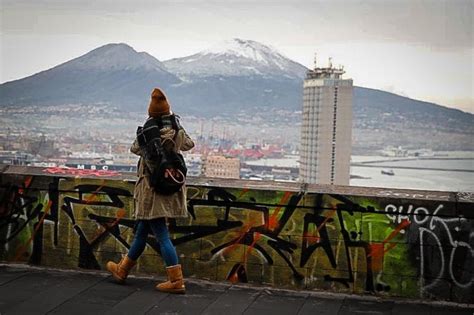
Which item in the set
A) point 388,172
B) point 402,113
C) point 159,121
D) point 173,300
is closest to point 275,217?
point 173,300

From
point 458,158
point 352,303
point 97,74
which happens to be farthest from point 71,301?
point 97,74

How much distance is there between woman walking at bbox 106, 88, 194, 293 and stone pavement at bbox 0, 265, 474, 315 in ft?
0.84

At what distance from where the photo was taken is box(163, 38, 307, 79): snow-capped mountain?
5259cm

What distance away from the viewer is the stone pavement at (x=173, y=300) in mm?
5480

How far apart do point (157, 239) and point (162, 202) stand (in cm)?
36

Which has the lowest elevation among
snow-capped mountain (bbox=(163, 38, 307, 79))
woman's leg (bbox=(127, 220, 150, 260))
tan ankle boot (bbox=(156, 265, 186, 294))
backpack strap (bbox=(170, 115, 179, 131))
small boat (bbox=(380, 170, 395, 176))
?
tan ankle boot (bbox=(156, 265, 186, 294))

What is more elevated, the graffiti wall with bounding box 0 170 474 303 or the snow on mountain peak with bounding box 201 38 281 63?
the snow on mountain peak with bounding box 201 38 281 63

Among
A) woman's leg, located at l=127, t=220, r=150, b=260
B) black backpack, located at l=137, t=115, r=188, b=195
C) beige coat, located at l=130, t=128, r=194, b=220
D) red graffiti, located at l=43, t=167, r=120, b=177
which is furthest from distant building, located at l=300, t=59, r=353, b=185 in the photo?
black backpack, located at l=137, t=115, r=188, b=195

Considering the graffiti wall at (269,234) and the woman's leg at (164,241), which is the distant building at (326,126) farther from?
the woman's leg at (164,241)

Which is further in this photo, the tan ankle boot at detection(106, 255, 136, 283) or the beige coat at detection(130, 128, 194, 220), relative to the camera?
the tan ankle boot at detection(106, 255, 136, 283)

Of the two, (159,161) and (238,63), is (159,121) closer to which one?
(159,161)

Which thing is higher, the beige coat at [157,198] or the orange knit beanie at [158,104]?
the orange knit beanie at [158,104]

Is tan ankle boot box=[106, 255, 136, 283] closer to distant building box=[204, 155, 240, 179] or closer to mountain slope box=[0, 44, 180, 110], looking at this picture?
distant building box=[204, 155, 240, 179]

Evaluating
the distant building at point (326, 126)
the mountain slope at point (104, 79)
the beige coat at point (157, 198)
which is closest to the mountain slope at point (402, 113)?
the distant building at point (326, 126)
